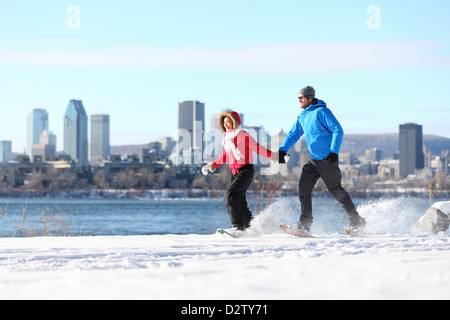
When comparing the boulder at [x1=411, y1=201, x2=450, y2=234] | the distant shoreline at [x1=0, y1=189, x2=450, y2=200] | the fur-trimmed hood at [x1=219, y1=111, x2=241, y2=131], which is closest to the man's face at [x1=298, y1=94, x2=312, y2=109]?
the fur-trimmed hood at [x1=219, y1=111, x2=241, y2=131]

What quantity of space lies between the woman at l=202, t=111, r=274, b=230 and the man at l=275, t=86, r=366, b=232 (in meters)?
0.32

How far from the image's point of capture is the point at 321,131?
6.39 m

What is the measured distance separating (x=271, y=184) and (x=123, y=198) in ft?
326

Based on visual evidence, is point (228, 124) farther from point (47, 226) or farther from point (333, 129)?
point (47, 226)

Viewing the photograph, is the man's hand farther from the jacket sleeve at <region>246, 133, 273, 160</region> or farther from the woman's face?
the woman's face

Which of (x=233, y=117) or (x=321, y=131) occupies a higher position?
(x=233, y=117)

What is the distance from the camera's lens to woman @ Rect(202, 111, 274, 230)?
20.7 feet

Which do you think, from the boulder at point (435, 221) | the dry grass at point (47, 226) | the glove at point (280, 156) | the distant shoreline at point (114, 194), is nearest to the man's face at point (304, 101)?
the glove at point (280, 156)

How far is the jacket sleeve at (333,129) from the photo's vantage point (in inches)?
246

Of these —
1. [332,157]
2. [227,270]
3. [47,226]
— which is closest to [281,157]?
[332,157]

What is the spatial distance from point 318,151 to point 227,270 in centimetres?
306
